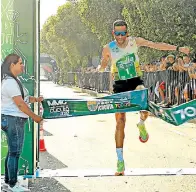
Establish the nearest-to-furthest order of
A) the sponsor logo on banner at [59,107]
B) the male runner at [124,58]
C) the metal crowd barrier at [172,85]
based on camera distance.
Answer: the sponsor logo on banner at [59,107] < the male runner at [124,58] < the metal crowd barrier at [172,85]

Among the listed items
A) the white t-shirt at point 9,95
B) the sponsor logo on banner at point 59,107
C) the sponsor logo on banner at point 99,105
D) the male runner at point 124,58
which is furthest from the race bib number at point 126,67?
the white t-shirt at point 9,95

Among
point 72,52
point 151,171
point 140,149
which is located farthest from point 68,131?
point 72,52

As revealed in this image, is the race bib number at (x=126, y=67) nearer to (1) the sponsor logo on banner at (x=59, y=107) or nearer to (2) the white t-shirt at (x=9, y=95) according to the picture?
(1) the sponsor logo on banner at (x=59, y=107)

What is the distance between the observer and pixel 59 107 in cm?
560

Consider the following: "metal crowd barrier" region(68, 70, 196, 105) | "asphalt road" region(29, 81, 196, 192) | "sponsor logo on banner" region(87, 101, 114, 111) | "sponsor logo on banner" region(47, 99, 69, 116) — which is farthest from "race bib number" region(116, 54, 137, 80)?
"metal crowd barrier" region(68, 70, 196, 105)

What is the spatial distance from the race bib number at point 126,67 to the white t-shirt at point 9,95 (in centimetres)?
110

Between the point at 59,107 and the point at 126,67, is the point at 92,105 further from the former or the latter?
the point at 126,67

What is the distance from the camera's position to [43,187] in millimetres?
6945

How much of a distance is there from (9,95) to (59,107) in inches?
21.3

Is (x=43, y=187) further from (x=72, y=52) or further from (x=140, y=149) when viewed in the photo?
(x=72, y=52)

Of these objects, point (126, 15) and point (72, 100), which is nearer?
point (72, 100)

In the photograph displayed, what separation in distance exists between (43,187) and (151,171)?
1555 mm

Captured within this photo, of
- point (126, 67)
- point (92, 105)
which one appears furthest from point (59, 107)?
point (126, 67)

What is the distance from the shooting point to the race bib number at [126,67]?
19.3ft
